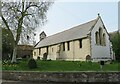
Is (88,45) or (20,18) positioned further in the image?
(88,45)

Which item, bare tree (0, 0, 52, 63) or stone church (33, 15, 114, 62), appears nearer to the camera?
bare tree (0, 0, 52, 63)

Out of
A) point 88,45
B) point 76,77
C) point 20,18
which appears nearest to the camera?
point 76,77

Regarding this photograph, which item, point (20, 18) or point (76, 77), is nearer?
point (76, 77)

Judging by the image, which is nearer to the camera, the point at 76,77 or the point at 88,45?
the point at 76,77

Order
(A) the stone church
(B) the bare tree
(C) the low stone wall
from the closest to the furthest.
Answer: (C) the low stone wall < (B) the bare tree < (A) the stone church

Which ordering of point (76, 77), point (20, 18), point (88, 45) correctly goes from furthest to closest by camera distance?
point (88, 45), point (20, 18), point (76, 77)

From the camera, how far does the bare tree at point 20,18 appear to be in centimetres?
3200

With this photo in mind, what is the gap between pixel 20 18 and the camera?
32562 mm

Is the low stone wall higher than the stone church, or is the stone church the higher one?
the stone church

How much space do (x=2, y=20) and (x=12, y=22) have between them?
5.08ft

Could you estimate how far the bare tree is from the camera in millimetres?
32000

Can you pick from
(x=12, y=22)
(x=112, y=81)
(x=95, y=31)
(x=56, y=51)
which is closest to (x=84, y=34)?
(x=95, y=31)

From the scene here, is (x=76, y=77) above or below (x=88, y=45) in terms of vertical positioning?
below

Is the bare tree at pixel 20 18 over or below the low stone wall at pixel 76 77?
over
